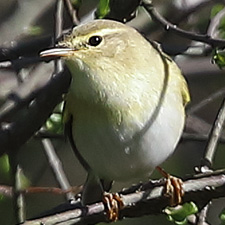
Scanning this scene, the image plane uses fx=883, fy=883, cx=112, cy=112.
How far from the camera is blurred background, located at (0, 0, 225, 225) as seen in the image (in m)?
5.27

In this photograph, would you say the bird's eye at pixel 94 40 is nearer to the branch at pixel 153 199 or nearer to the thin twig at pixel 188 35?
the thin twig at pixel 188 35

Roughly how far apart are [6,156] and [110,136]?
1290 millimetres

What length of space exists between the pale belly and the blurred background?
0.62 meters

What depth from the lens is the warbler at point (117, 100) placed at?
4340 millimetres

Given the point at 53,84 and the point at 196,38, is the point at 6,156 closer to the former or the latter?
the point at 53,84

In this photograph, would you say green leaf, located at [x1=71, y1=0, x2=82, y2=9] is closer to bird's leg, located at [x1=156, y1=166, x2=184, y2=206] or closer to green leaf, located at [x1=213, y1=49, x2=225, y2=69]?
green leaf, located at [x1=213, y1=49, x2=225, y2=69]

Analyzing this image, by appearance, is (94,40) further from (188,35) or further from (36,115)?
(36,115)

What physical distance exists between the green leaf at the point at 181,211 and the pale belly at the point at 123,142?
1.15 ft

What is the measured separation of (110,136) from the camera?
14.3 feet

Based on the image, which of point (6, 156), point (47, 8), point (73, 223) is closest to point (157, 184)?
point (73, 223)

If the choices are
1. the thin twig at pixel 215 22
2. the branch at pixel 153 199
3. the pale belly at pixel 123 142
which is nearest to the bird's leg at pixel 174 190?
the branch at pixel 153 199

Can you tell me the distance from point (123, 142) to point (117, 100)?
211mm

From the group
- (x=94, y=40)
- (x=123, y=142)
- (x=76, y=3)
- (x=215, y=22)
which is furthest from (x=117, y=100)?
(x=215, y=22)

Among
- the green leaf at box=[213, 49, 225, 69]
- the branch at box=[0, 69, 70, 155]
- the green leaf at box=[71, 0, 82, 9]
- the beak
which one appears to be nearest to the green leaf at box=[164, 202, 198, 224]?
the green leaf at box=[213, 49, 225, 69]
